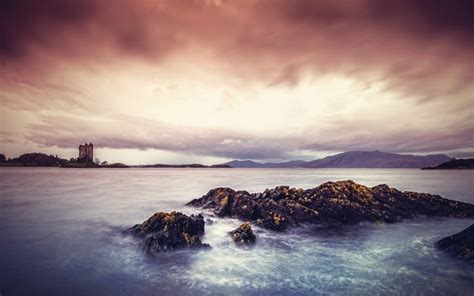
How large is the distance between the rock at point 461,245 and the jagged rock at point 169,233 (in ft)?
33.2

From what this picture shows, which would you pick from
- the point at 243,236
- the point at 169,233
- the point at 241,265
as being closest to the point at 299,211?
the point at 243,236

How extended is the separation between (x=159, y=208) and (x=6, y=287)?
14.6 m

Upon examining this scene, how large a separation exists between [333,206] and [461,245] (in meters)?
6.60

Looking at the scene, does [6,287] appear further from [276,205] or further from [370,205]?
[370,205]

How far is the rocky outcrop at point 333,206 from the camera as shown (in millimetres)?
14773

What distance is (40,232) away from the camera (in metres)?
13.1

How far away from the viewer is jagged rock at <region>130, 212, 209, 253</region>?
1035 cm

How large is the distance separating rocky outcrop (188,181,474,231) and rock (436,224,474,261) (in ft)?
15.0

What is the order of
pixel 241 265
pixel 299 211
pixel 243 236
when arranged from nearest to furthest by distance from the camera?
pixel 241 265, pixel 243 236, pixel 299 211

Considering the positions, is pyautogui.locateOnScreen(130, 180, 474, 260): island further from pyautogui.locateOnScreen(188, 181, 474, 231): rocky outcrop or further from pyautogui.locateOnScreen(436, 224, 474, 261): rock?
pyautogui.locateOnScreen(436, 224, 474, 261): rock

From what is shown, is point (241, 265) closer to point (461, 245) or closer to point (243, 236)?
point (243, 236)

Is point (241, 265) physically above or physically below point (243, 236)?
below

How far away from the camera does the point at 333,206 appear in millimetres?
15617

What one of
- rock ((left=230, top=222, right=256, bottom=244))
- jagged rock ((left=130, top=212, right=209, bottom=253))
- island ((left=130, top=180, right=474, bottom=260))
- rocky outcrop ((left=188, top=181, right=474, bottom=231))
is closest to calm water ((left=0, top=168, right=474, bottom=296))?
rock ((left=230, top=222, right=256, bottom=244))
